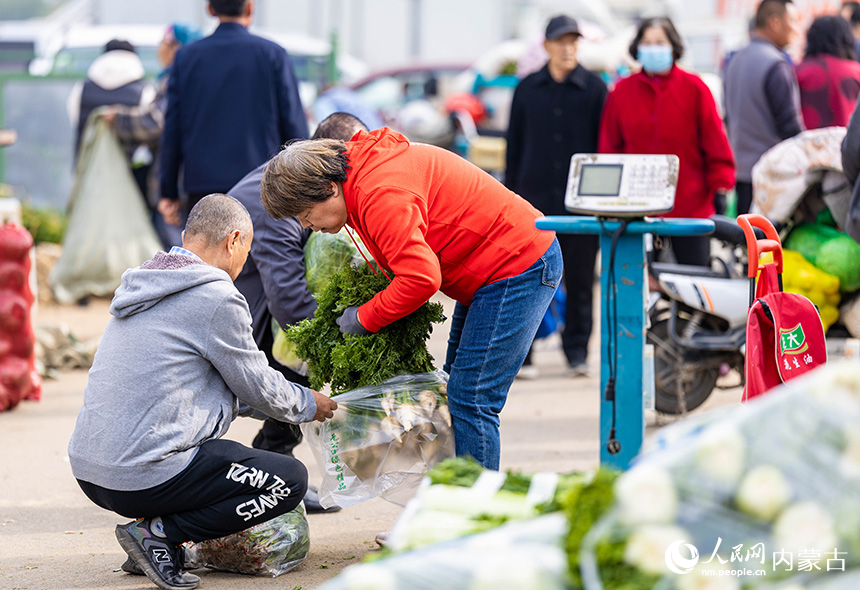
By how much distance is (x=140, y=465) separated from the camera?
3.22m

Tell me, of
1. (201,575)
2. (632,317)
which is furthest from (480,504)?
(201,575)

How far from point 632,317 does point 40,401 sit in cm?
428

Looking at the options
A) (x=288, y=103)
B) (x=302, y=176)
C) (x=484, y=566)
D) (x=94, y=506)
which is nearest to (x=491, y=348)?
(x=302, y=176)

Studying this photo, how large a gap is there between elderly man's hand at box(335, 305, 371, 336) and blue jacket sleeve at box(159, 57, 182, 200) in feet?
7.96

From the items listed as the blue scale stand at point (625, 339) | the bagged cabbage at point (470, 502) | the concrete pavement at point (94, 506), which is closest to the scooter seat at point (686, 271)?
the concrete pavement at point (94, 506)

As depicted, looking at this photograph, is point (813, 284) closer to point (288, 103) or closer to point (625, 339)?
point (625, 339)

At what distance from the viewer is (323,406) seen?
3.48m

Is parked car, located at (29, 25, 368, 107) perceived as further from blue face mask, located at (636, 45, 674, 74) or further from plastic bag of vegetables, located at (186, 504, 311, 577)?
plastic bag of vegetables, located at (186, 504, 311, 577)

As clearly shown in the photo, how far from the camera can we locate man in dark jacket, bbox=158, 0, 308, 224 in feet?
17.5

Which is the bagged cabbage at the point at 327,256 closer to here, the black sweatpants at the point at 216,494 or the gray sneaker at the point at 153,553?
the black sweatpants at the point at 216,494

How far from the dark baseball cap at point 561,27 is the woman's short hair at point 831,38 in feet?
4.82

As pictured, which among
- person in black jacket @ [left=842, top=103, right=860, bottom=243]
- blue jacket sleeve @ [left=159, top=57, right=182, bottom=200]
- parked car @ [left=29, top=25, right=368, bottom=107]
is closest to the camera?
person in black jacket @ [left=842, top=103, right=860, bottom=243]

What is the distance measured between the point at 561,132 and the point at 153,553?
13.5 feet

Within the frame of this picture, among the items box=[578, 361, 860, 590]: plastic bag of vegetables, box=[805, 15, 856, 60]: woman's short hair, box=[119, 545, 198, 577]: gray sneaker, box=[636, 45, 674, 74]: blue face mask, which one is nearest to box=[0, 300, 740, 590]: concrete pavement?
box=[119, 545, 198, 577]: gray sneaker
